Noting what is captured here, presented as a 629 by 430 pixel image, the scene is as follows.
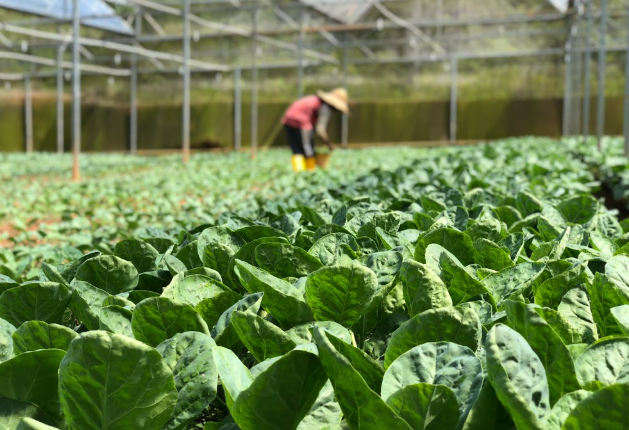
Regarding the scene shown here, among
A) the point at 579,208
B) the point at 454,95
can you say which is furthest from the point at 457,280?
the point at 454,95

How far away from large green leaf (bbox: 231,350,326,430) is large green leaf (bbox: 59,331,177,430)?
0.40 feet

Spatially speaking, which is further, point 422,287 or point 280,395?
point 422,287

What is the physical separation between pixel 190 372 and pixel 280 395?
212 millimetres

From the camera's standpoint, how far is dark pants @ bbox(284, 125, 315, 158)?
14.5 metres

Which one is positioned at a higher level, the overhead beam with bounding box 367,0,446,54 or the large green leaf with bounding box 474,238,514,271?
the overhead beam with bounding box 367,0,446,54

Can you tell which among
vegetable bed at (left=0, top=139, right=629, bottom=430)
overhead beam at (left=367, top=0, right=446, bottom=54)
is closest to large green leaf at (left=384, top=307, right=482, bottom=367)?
vegetable bed at (left=0, top=139, right=629, bottom=430)

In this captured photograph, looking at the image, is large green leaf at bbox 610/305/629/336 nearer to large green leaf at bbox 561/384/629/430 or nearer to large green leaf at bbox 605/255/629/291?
large green leaf at bbox 605/255/629/291

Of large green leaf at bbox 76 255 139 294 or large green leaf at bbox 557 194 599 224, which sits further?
large green leaf at bbox 557 194 599 224

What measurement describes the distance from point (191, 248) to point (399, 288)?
0.75 meters

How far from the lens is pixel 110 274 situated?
71.4 inches

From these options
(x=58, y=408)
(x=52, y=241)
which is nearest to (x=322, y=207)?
(x=58, y=408)

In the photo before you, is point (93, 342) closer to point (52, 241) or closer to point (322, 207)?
point (322, 207)

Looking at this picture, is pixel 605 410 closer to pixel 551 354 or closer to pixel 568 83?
pixel 551 354

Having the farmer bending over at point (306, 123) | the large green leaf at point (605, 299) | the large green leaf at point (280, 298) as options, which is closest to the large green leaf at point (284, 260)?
the large green leaf at point (280, 298)
